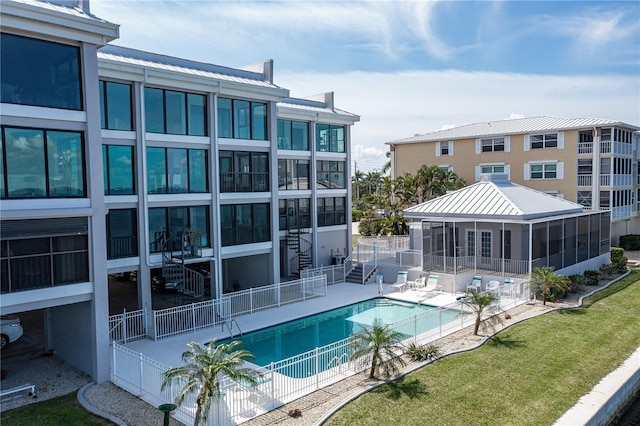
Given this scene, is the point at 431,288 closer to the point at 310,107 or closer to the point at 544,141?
the point at 310,107

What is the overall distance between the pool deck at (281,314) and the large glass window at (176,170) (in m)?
6.13

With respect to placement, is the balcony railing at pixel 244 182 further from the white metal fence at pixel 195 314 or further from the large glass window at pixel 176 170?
the white metal fence at pixel 195 314

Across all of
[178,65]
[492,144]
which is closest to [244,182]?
[178,65]

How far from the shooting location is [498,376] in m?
14.5

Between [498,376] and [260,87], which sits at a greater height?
[260,87]

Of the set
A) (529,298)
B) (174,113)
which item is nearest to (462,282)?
(529,298)

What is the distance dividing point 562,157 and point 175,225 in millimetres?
30642

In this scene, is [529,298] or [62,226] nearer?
[62,226]

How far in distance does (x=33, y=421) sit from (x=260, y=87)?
16.2 metres

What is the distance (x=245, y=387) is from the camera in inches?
522

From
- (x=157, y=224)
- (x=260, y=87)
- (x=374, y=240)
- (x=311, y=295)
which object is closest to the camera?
(x=157, y=224)

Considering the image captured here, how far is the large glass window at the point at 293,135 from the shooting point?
28.7m

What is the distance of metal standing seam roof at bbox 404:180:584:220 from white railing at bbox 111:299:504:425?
11.5 meters

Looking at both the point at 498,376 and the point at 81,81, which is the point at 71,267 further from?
the point at 498,376
